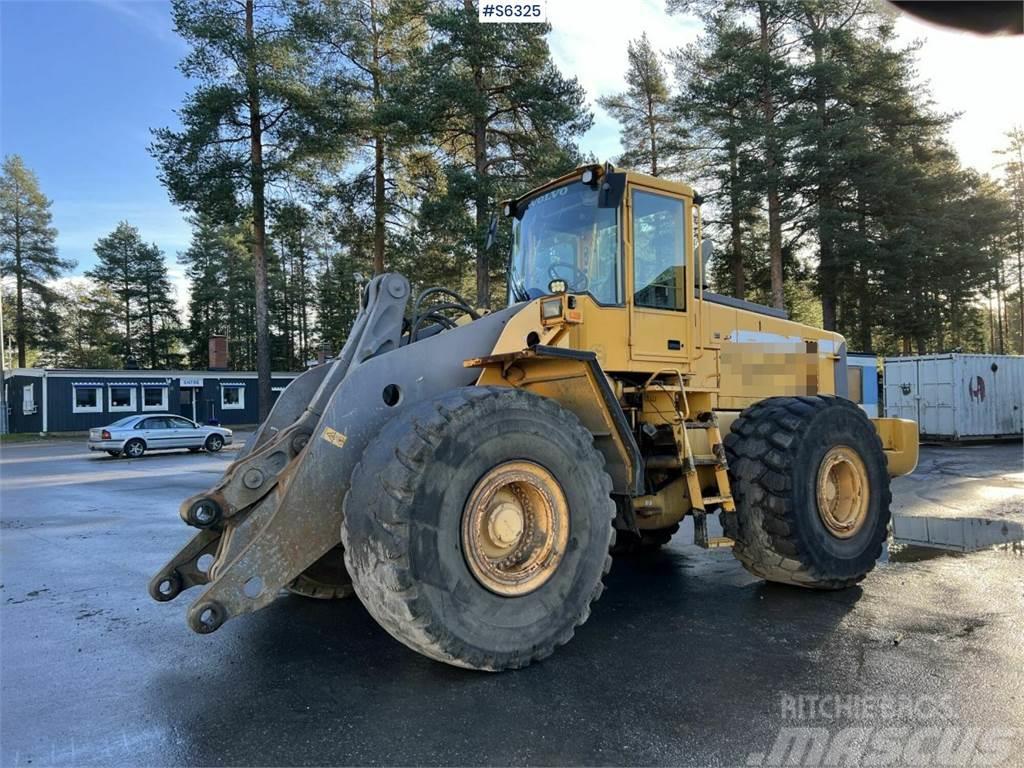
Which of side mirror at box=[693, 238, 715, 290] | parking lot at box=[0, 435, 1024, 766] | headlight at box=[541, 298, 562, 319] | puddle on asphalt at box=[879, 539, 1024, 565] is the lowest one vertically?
puddle on asphalt at box=[879, 539, 1024, 565]

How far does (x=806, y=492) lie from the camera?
5.39m

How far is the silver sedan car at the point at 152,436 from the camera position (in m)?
23.4

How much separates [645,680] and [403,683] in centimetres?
136

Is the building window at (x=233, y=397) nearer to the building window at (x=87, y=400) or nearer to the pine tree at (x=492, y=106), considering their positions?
the building window at (x=87, y=400)

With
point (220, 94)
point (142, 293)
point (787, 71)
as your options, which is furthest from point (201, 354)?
point (787, 71)

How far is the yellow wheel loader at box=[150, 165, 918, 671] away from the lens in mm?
3646

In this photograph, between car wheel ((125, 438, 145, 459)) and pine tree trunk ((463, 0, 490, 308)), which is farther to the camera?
car wheel ((125, 438, 145, 459))

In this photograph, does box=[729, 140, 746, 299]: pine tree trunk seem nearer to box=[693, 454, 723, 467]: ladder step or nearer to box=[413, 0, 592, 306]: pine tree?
box=[413, 0, 592, 306]: pine tree

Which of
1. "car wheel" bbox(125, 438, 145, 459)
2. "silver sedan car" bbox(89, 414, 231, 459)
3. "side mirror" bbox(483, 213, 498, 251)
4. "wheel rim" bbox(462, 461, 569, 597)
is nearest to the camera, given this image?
"wheel rim" bbox(462, 461, 569, 597)

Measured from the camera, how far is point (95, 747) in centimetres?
320

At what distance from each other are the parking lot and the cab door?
6.68 ft

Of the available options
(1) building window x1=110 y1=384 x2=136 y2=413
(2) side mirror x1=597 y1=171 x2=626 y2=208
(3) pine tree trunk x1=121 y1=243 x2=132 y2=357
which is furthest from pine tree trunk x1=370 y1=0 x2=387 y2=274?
(3) pine tree trunk x1=121 y1=243 x2=132 y2=357

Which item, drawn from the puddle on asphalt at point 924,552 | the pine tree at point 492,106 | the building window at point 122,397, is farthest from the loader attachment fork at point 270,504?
the building window at point 122,397

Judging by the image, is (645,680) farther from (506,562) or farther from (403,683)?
(403,683)
